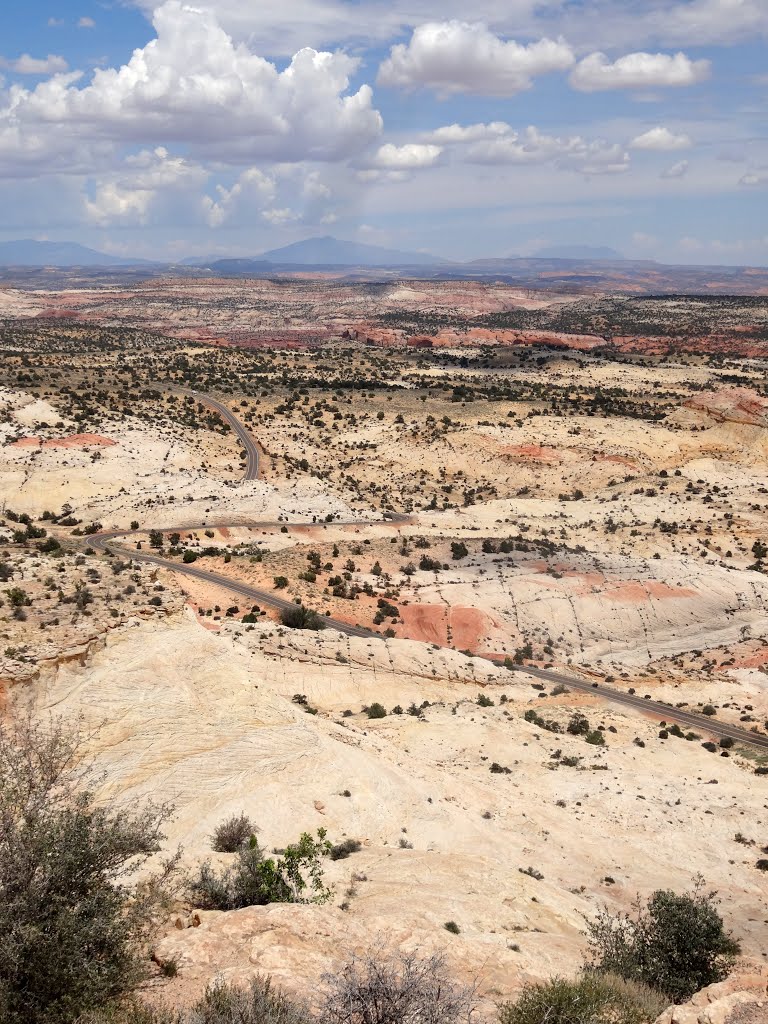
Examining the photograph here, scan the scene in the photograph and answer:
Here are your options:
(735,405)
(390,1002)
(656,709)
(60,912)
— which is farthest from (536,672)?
(735,405)

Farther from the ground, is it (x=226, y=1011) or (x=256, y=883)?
(x=226, y=1011)

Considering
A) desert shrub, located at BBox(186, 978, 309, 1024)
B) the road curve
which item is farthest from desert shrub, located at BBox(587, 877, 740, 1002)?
the road curve

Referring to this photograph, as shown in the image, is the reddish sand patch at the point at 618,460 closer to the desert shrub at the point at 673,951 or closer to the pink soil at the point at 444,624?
the pink soil at the point at 444,624

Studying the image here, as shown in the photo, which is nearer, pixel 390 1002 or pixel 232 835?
pixel 390 1002

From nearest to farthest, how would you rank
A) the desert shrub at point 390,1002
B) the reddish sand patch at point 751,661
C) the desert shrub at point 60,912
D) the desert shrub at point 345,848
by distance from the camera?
1. the desert shrub at point 60,912
2. the desert shrub at point 390,1002
3. the desert shrub at point 345,848
4. the reddish sand patch at point 751,661

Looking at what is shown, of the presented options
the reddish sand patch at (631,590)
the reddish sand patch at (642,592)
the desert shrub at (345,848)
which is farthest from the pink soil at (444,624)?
the desert shrub at (345,848)

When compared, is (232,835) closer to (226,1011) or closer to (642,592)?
(226,1011)

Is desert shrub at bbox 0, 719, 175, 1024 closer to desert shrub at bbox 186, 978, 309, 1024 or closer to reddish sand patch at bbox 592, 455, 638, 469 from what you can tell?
desert shrub at bbox 186, 978, 309, 1024
